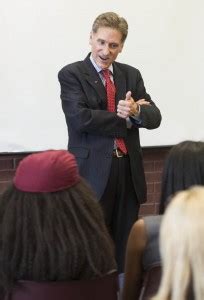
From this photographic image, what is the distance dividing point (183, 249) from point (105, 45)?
1.50 m

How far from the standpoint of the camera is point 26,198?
1338 mm

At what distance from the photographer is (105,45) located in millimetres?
2391

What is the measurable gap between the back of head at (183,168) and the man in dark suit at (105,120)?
2.31ft

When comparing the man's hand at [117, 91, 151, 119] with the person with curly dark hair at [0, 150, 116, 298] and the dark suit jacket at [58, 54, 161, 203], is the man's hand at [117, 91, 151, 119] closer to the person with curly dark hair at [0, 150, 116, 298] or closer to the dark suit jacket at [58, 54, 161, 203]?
the dark suit jacket at [58, 54, 161, 203]

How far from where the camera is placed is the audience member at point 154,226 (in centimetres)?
150

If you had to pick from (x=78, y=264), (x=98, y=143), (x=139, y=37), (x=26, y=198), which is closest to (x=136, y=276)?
(x=78, y=264)

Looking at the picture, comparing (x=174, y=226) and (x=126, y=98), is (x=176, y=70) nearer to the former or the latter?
(x=126, y=98)

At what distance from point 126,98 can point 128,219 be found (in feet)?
1.98

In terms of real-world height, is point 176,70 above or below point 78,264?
above

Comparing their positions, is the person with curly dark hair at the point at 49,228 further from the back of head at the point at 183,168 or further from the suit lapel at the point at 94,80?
the suit lapel at the point at 94,80

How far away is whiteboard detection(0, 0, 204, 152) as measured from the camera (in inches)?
114

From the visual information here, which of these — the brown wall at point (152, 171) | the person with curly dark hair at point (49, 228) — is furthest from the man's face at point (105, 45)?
the person with curly dark hair at point (49, 228)

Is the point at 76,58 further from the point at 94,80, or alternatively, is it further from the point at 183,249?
the point at 183,249

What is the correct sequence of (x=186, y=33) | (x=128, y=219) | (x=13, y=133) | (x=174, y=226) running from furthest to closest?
(x=186, y=33) → (x=13, y=133) → (x=128, y=219) → (x=174, y=226)
